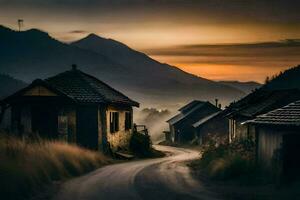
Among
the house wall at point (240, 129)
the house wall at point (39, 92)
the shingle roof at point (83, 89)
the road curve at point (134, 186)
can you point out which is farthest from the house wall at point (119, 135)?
the road curve at point (134, 186)

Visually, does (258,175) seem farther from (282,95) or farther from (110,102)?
(110,102)

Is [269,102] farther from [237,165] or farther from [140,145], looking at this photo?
[237,165]

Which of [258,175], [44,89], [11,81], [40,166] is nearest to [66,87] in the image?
[44,89]

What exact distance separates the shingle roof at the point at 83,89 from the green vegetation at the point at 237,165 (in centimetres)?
1052

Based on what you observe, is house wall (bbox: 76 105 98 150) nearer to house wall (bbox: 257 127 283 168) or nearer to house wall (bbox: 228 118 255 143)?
house wall (bbox: 228 118 255 143)

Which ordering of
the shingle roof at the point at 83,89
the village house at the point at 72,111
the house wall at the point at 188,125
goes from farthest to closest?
the house wall at the point at 188,125
the shingle roof at the point at 83,89
the village house at the point at 72,111

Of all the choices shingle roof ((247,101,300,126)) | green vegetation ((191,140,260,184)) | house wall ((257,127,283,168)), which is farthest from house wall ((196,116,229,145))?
shingle roof ((247,101,300,126))

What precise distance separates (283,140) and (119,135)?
19.2 m

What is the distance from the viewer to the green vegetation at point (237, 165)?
20.8 metres

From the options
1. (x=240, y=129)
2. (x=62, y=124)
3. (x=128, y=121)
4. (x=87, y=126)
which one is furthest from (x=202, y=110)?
(x=62, y=124)

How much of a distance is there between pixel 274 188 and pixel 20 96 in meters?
18.7

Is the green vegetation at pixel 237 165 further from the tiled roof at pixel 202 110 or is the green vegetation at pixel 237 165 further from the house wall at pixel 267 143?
the tiled roof at pixel 202 110

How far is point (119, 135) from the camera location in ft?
120

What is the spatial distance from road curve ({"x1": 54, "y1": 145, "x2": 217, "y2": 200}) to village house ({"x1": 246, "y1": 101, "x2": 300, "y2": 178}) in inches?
128
